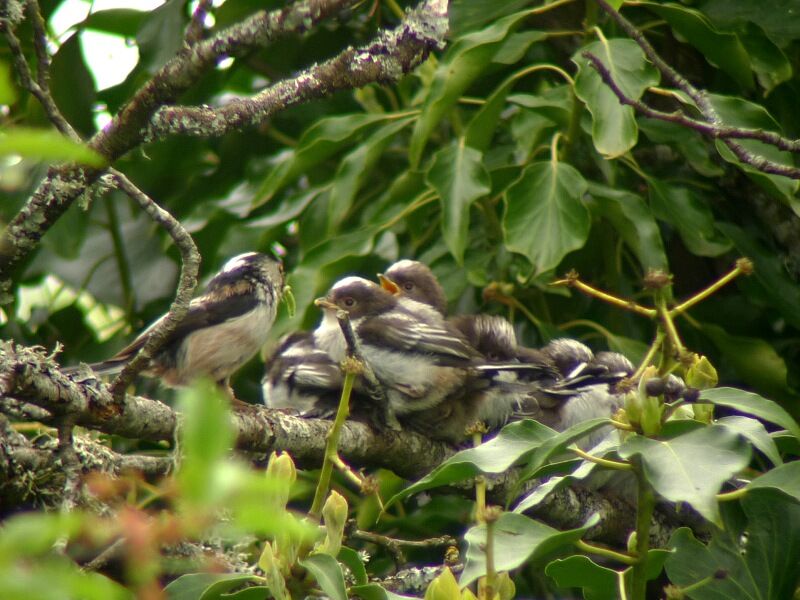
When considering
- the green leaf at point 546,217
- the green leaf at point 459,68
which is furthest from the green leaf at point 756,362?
the green leaf at point 459,68

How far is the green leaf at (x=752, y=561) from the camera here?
216cm

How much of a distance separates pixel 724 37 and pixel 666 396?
6.31 ft

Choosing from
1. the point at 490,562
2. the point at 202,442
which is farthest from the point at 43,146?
the point at 490,562

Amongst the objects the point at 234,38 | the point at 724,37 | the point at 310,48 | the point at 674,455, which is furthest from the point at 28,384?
the point at 310,48

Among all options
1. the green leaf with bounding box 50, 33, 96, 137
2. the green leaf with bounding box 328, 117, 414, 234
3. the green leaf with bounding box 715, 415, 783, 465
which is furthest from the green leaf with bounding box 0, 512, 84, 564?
the green leaf with bounding box 50, 33, 96, 137

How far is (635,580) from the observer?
1.99 m

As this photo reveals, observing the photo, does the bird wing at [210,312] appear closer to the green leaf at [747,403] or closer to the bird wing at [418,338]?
the bird wing at [418,338]

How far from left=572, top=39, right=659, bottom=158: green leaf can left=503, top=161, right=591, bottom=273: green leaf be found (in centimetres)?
28

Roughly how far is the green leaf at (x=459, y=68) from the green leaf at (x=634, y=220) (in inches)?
24.2

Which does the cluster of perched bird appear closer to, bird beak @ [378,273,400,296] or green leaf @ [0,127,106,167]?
bird beak @ [378,273,400,296]

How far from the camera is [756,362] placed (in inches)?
143

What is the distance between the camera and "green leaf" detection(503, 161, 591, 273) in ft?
10.9

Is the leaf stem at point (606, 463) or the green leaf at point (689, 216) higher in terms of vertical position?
the leaf stem at point (606, 463)

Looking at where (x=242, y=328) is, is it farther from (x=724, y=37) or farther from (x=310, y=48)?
(x=724, y=37)
